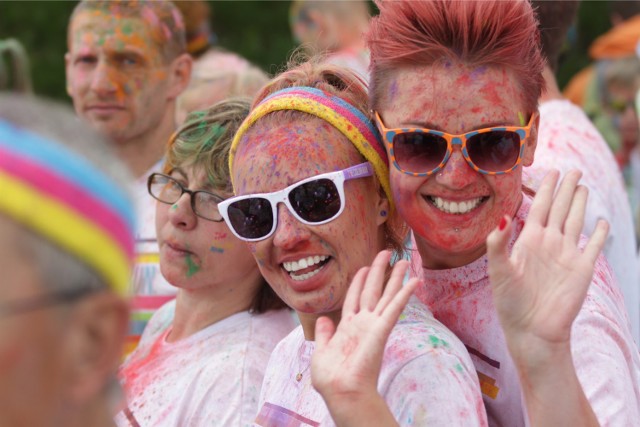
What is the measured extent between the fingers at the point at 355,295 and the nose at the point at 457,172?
35cm

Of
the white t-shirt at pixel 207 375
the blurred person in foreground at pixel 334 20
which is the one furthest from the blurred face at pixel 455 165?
the blurred person in foreground at pixel 334 20

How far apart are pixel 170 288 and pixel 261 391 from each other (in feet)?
4.70

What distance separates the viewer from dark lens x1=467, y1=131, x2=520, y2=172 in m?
2.47

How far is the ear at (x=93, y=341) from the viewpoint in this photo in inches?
57.6

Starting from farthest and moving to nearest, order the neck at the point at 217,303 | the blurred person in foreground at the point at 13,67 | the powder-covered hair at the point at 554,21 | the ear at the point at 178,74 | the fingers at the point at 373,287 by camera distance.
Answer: the blurred person in foreground at the point at 13,67, the ear at the point at 178,74, the powder-covered hair at the point at 554,21, the neck at the point at 217,303, the fingers at the point at 373,287

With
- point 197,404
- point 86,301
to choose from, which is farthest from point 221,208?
point 86,301

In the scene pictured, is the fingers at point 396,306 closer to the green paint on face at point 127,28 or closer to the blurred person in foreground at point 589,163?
the blurred person in foreground at point 589,163

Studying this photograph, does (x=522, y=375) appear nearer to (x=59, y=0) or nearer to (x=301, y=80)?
(x=301, y=80)

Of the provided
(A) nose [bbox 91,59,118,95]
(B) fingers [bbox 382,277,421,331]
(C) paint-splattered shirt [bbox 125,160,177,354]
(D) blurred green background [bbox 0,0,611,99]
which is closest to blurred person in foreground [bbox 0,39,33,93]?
(A) nose [bbox 91,59,118,95]

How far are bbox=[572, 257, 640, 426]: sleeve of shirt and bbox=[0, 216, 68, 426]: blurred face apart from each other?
125cm

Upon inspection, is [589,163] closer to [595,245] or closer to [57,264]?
[595,245]

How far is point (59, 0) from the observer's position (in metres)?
9.85

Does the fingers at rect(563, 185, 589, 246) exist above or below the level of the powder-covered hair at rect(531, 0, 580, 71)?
below

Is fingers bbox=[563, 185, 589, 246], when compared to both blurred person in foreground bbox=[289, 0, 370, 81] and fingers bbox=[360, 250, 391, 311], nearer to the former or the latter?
fingers bbox=[360, 250, 391, 311]
